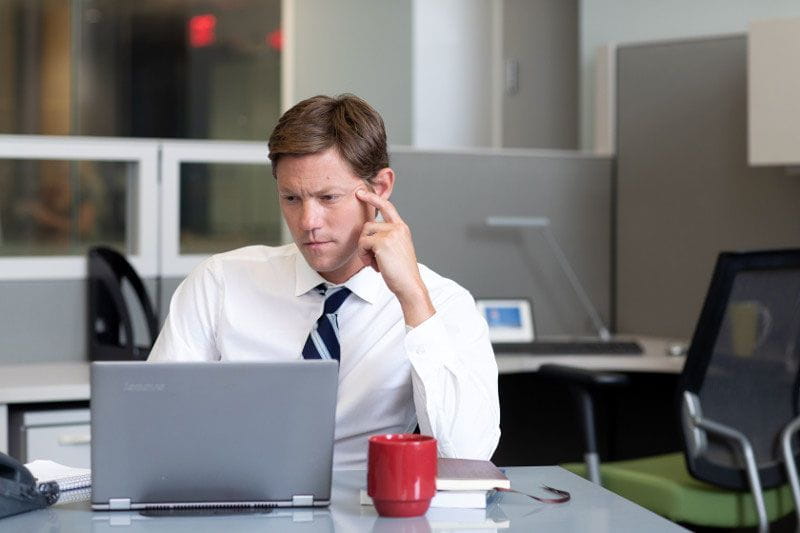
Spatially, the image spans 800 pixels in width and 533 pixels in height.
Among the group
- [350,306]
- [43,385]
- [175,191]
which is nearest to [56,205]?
[175,191]

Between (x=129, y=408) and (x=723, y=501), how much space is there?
1503mm

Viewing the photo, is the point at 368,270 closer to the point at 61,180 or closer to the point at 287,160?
the point at 287,160

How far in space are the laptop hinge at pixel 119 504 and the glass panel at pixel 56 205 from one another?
2828mm

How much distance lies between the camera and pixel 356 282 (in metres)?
1.89

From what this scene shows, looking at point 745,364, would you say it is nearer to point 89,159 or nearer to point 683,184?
point 683,184

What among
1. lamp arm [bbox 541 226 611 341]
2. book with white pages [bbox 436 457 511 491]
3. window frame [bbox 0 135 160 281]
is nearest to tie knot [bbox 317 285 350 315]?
book with white pages [bbox 436 457 511 491]

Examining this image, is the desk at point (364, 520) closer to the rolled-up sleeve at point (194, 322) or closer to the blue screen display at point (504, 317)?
the rolled-up sleeve at point (194, 322)

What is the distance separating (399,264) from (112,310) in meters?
1.38

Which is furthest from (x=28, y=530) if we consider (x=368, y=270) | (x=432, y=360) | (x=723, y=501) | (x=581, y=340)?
(x=581, y=340)

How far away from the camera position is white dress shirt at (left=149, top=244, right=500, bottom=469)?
1814 mm

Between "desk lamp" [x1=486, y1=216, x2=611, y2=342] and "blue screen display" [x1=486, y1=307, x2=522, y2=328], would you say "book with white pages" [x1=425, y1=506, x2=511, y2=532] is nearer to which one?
"blue screen display" [x1=486, y1=307, x2=522, y2=328]

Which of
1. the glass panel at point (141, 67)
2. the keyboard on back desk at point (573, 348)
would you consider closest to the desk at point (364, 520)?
the keyboard on back desk at point (573, 348)

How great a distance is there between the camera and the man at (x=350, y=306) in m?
1.71

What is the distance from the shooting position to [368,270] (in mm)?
1901
